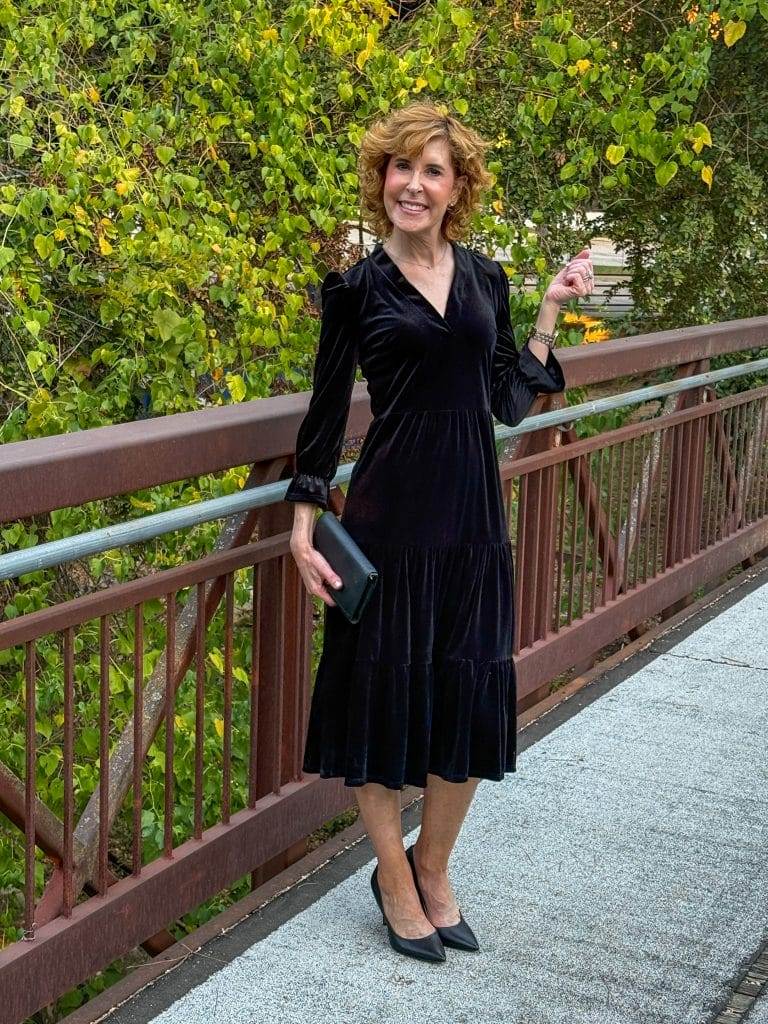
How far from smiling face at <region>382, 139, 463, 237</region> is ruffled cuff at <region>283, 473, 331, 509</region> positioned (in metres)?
0.51

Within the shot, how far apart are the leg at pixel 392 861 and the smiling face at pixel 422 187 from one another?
1.13 metres

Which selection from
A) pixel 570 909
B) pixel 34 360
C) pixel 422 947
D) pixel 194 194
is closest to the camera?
pixel 422 947

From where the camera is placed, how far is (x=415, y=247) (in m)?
2.99

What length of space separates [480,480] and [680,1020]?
111 cm

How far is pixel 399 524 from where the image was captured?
2.97 meters

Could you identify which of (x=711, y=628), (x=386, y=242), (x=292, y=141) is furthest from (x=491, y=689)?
(x=292, y=141)

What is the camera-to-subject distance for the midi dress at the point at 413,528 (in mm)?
2936

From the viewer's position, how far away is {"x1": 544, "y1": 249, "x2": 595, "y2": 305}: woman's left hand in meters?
3.17

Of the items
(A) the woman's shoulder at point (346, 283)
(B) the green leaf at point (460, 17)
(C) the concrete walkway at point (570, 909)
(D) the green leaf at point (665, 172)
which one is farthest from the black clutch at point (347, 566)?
(D) the green leaf at point (665, 172)

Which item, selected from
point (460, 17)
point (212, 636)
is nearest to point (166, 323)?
point (212, 636)

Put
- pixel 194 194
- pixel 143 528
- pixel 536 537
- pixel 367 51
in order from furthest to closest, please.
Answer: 1. pixel 367 51
2. pixel 194 194
3. pixel 536 537
4. pixel 143 528

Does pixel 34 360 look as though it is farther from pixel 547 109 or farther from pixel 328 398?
pixel 547 109

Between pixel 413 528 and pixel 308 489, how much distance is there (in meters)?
0.22

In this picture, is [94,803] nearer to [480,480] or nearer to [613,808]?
[480,480]
